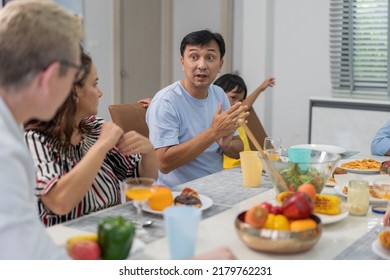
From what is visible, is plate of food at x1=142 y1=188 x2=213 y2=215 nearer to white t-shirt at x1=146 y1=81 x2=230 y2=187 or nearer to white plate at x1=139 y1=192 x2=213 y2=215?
white plate at x1=139 y1=192 x2=213 y2=215

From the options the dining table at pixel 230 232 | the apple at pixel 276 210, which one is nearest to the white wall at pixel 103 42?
the dining table at pixel 230 232

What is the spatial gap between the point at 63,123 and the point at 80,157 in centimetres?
15

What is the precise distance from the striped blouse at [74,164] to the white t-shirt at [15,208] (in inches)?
19.9

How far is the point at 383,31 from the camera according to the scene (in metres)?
4.11

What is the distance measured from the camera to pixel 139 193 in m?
1.44

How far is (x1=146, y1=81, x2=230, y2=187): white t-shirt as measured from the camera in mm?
2371

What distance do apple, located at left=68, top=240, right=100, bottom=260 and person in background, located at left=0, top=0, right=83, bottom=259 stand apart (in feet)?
0.14

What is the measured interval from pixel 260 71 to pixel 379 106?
1.07 meters

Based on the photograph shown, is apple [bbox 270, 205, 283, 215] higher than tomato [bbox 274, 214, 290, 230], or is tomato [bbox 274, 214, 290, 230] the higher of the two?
apple [bbox 270, 205, 283, 215]

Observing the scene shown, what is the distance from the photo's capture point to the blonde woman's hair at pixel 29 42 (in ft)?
3.35

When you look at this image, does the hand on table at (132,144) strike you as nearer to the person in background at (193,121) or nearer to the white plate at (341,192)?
the person in background at (193,121)

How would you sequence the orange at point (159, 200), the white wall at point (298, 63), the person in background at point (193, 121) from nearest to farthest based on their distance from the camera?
the orange at point (159, 200) → the person in background at point (193, 121) → the white wall at point (298, 63)

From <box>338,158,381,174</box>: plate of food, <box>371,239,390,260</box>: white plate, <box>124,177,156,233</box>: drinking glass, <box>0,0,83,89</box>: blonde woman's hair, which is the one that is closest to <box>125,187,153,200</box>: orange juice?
<box>124,177,156,233</box>: drinking glass

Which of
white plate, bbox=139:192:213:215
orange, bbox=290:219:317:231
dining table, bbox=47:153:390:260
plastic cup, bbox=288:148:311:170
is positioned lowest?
dining table, bbox=47:153:390:260
